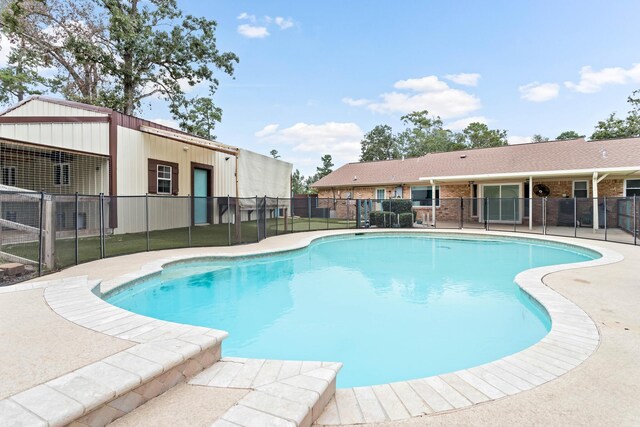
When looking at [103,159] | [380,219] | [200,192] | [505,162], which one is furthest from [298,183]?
[103,159]

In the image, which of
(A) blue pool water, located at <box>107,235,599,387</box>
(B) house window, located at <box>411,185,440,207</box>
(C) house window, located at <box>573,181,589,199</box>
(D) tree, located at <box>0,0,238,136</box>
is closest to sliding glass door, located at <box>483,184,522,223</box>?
(C) house window, located at <box>573,181,589,199</box>

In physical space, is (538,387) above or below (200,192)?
below

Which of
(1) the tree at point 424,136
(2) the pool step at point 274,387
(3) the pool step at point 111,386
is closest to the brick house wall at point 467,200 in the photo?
(2) the pool step at point 274,387

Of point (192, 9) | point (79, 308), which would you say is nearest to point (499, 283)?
point (79, 308)

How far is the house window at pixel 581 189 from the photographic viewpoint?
51.8ft

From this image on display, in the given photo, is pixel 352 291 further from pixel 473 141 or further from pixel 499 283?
pixel 473 141

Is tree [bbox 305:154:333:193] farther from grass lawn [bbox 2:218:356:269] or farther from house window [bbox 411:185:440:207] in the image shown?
grass lawn [bbox 2:218:356:269]

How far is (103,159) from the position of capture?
34.5 feet

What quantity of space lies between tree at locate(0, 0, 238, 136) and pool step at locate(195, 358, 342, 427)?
57.8 feet

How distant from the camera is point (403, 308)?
18.6ft

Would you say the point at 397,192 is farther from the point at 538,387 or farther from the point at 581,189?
the point at 538,387

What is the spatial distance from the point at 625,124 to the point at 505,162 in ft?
62.0

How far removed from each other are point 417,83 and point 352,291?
191ft

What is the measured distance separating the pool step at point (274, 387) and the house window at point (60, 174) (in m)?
12.0
